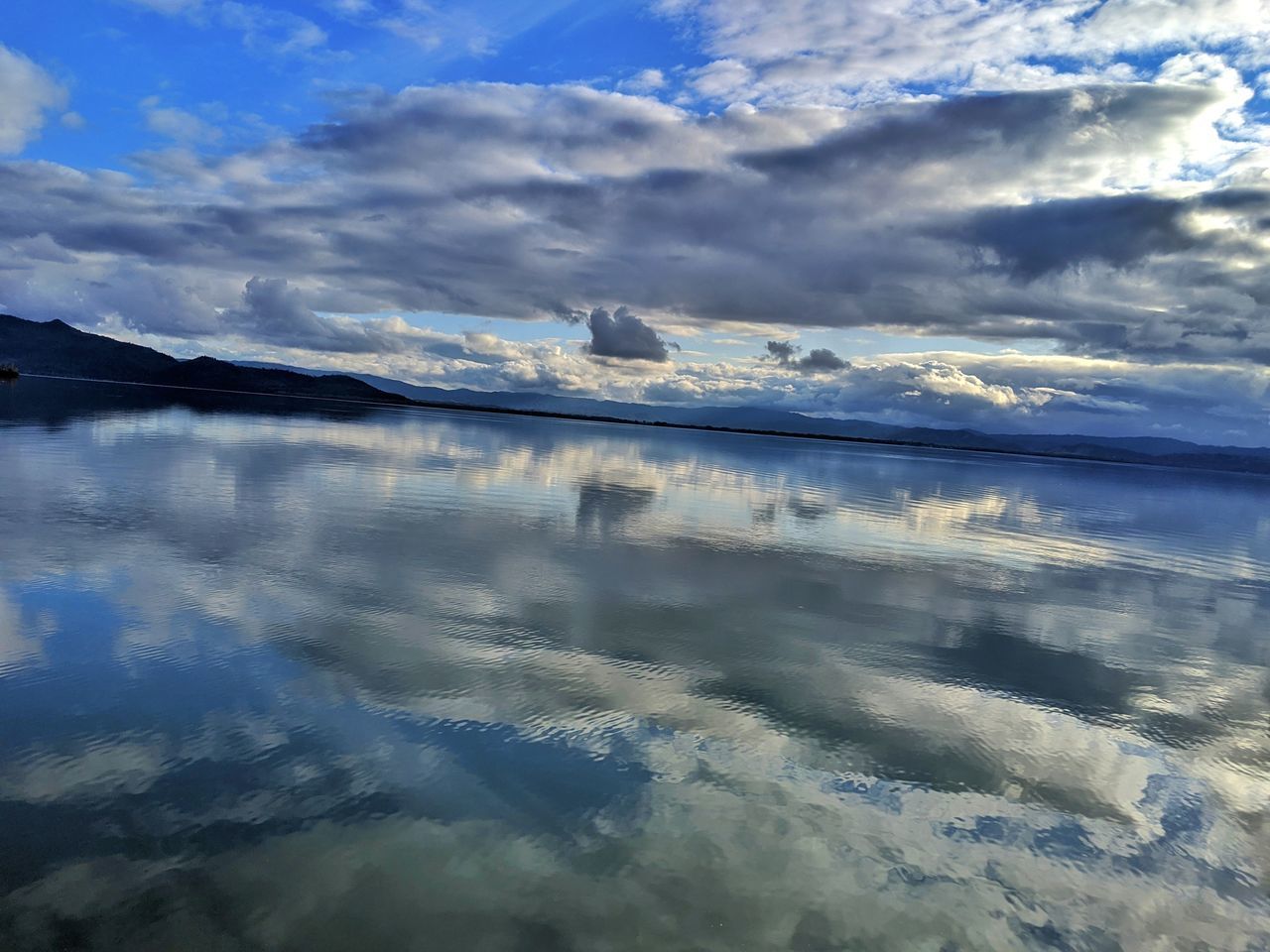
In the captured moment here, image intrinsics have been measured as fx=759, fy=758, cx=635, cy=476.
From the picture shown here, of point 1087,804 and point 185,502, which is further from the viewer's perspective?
point 185,502

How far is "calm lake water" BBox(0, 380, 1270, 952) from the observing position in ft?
26.5

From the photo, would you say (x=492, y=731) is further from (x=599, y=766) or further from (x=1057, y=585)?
(x=1057, y=585)

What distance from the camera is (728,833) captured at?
9.68 m

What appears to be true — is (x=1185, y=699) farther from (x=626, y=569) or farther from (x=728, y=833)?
(x=626, y=569)

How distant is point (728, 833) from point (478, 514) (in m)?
25.3

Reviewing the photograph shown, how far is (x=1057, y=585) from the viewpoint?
29031mm

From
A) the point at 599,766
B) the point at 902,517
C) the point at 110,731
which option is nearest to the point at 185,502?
the point at 110,731

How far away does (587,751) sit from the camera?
11492 mm

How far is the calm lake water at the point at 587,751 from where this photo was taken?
26.5 feet

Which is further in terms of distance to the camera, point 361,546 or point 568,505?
point 568,505

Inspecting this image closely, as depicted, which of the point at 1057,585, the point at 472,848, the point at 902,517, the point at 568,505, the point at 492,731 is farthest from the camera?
the point at 902,517

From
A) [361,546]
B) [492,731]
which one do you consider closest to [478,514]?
[361,546]

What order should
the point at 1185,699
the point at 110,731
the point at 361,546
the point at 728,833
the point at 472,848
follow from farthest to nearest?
the point at 361,546 → the point at 1185,699 → the point at 110,731 → the point at 728,833 → the point at 472,848

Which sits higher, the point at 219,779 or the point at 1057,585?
the point at 219,779
